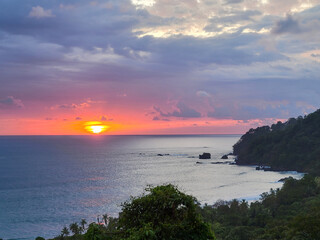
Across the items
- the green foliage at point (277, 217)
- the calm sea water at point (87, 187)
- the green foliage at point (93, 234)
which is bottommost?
the calm sea water at point (87, 187)

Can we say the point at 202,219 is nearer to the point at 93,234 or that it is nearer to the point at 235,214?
the point at 93,234

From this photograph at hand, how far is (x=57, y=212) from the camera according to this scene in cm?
8819

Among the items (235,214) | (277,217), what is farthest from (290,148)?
(277,217)

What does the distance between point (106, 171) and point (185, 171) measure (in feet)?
133

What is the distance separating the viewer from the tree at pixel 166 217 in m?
14.7

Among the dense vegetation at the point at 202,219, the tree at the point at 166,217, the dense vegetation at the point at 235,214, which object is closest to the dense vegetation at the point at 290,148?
the dense vegetation at the point at 235,214

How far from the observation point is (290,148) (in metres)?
162

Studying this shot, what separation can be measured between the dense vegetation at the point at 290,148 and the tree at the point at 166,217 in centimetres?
13942

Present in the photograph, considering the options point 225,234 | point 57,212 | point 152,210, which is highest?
point 152,210

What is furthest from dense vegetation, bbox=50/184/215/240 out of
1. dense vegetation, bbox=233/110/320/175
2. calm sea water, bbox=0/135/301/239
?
dense vegetation, bbox=233/110/320/175

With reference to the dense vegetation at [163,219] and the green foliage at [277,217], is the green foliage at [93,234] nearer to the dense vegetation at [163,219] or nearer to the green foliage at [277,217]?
the dense vegetation at [163,219]

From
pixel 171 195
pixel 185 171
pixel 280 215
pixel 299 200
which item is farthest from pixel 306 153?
pixel 171 195

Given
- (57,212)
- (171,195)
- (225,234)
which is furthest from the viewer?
(57,212)

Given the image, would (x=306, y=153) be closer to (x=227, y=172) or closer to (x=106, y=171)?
(x=227, y=172)
